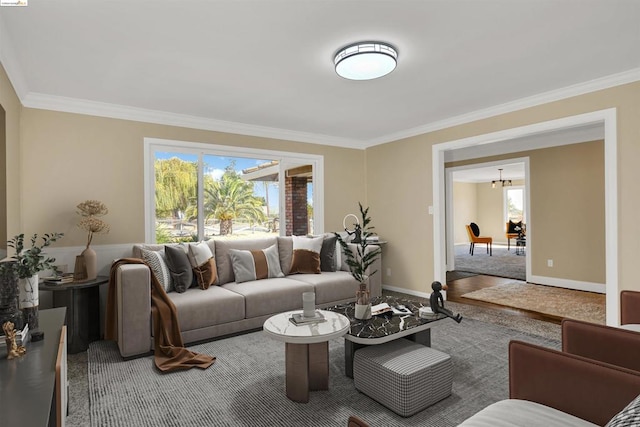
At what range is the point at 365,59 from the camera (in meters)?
2.59

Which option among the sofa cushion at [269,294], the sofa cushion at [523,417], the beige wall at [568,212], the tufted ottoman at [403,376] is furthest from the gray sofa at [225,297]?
the beige wall at [568,212]

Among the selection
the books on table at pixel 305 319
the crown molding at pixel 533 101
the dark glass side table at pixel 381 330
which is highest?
the crown molding at pixel 533 101

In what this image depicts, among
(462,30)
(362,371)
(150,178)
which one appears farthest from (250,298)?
(462,30)

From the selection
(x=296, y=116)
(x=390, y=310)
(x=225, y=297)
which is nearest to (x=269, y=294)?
(x=225, y=297)

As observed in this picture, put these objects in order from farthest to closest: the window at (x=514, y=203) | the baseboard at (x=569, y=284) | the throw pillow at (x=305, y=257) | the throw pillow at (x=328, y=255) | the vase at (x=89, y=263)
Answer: the window at (x=514, y=203)
the baseboard at (x=569, y=284)
the throw pillow at (x=328, y=255)
the throw pillow at (x=305, y=257)
the vase at (x=89, y=263)

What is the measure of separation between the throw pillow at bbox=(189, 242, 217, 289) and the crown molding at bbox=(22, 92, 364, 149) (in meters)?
1.59

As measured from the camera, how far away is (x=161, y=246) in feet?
12.5

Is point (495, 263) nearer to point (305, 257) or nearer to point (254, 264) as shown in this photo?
point (305, 257)

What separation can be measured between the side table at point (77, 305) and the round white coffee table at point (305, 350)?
1947 millimetres

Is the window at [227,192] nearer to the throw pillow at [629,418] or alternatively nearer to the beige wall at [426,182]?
the beige wall at [426,182]

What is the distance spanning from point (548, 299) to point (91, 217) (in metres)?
5.89

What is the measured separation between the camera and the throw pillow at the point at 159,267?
343 cm

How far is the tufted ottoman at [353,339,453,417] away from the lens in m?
2.11

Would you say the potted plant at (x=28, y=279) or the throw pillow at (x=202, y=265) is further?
the throw pillow at (x=202, y=265)
